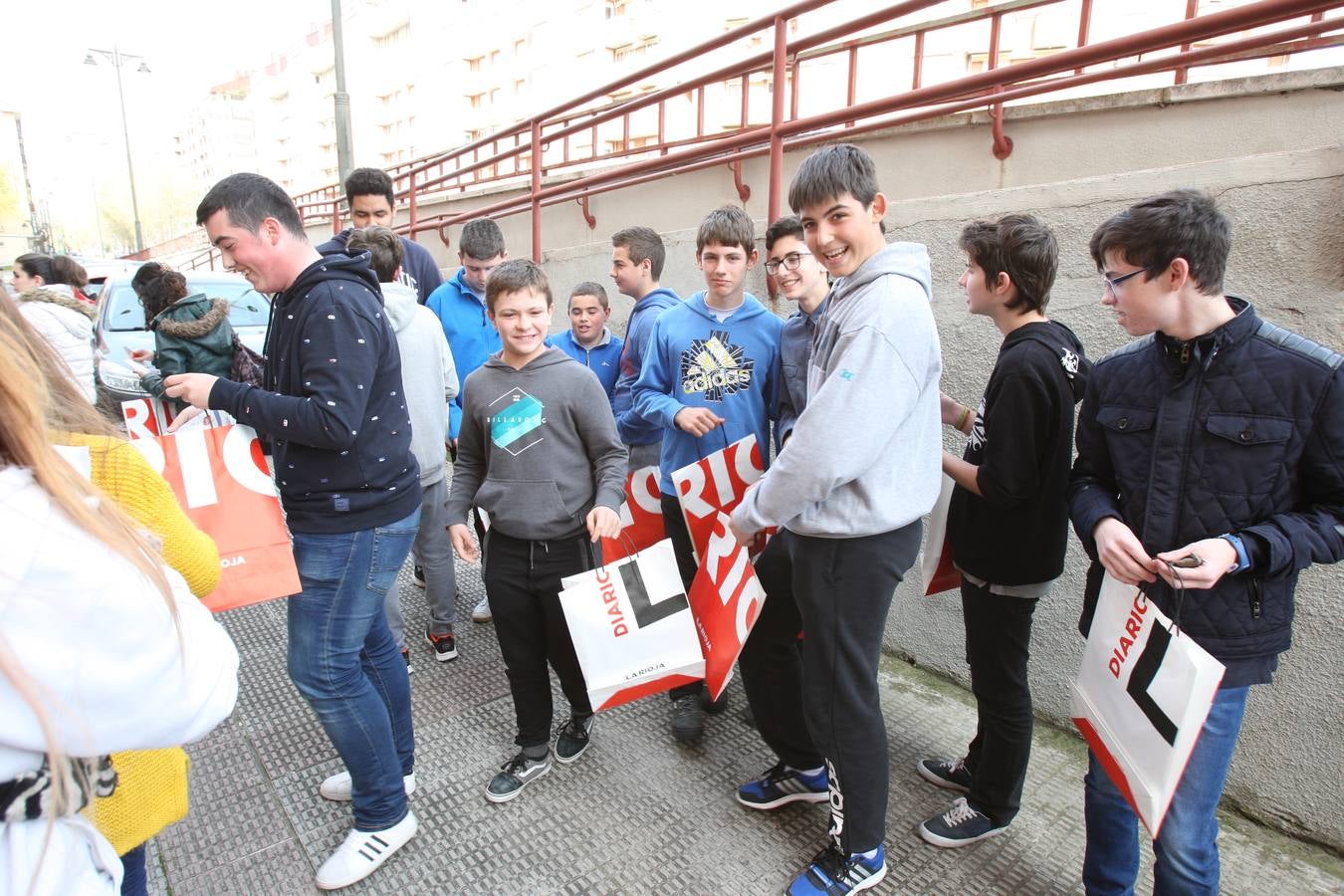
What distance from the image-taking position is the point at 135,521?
117cm

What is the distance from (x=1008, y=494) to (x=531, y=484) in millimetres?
1528

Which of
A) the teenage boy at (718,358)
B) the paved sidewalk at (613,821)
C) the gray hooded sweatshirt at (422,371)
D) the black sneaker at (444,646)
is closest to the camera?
the paved sidewalk at (613,821)

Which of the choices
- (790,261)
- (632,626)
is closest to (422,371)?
(632,626)

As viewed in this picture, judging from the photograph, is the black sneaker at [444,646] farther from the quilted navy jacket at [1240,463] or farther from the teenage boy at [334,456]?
the quilted navy jacket at [1240,463]

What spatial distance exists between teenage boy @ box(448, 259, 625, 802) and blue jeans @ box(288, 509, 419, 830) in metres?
0.35

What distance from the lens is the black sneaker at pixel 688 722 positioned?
9.71 feet

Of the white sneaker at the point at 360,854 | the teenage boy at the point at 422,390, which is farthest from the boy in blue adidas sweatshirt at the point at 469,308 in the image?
the white sneaker at the point at 360,854

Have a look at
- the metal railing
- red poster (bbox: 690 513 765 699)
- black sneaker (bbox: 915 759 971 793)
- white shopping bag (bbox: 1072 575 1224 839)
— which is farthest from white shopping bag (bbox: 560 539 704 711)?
the metal railing

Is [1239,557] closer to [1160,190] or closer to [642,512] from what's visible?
[1160,190]

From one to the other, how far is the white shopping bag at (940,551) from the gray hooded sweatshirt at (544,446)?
108 cm

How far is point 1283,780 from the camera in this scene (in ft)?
7.93

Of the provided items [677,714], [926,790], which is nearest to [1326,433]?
[926,790]

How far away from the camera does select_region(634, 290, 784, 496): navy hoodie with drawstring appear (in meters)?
2.92

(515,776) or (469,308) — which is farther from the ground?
(469,308)
